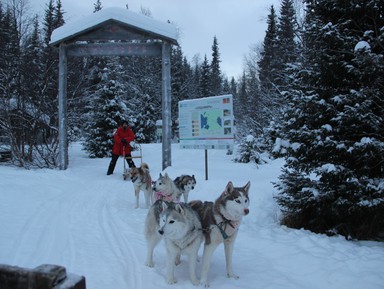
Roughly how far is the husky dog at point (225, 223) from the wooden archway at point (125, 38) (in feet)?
25.7

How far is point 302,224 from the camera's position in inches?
242

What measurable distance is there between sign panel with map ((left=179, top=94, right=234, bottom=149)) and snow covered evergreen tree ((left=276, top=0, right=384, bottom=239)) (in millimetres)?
3188

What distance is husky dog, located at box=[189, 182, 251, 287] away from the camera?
3.91 m

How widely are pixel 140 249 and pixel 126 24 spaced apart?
8.98m

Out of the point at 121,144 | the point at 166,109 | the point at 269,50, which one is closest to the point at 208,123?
the point at 166,109

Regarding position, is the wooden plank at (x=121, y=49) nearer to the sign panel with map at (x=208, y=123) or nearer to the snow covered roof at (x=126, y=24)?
the snow covered roof at (x=126, y=24)

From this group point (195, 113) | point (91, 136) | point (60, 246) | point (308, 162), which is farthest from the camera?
point (91, 136)

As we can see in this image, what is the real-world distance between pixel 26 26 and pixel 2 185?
8.65m

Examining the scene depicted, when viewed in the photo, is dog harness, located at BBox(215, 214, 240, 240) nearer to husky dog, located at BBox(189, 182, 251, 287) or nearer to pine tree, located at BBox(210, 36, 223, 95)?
husky dog, located at BBox(189, 182, 251, 287)

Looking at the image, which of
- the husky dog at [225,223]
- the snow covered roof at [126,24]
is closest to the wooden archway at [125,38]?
the snow covered roof at [126,24]

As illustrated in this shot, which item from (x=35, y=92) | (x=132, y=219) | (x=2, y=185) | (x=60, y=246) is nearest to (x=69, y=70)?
(x=35, y=92)

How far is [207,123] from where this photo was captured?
31.6 feet

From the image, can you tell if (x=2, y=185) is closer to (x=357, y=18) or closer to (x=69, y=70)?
(x=69, y=70)

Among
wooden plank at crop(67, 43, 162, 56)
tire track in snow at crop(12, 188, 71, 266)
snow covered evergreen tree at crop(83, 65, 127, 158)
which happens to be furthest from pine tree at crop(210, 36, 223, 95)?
tire track in snow at crop(12, 188, 71, 266)
